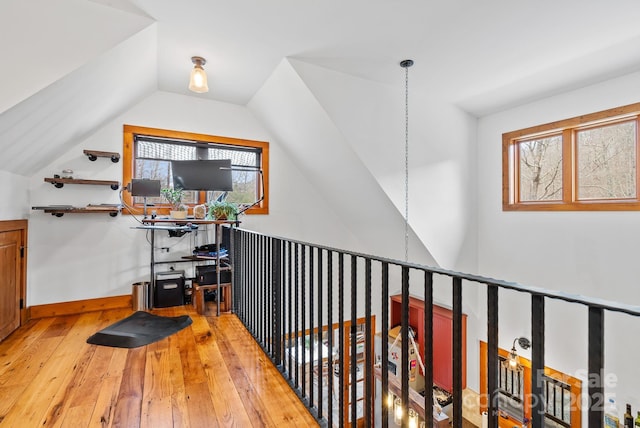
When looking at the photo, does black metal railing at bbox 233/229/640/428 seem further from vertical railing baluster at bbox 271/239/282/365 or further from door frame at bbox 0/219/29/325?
door frame at bbox 0/219/29/325

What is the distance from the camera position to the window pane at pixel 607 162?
3131 mm

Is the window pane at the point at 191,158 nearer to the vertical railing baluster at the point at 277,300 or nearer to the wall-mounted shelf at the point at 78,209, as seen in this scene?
the wall-mounted shelf at the point at 78,209

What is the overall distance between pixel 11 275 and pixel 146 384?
1.94m

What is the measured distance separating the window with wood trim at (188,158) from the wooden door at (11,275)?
0.97 m

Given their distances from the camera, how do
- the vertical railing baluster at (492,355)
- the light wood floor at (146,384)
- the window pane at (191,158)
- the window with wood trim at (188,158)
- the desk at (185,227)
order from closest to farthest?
the vertical railing baluster at (492,355), the light wood floor at (146,384), the desk at (185,227), the window with wood trim at (188,158), the window pane at (191,158)

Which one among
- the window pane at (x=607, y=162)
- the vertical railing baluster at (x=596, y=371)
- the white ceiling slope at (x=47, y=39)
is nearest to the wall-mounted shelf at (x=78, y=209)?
the white ceiling slope at (x=47, y=39)

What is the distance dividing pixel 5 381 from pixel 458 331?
102 inches


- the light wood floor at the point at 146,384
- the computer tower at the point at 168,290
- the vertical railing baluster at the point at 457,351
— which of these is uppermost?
the vertical railing baluster at the point at 457,351

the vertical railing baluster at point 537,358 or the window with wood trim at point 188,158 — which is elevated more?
the window with wood trim at point 188,158

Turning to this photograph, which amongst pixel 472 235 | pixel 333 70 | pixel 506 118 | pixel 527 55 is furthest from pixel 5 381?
pixel 506 118

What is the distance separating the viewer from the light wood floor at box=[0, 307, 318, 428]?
1.56 m


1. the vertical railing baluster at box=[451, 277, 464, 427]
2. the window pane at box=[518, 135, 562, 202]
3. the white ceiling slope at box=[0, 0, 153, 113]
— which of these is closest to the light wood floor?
the vertical railing baluster at box=[451, 277, 464, 427]

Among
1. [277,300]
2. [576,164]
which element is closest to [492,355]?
[277,300]

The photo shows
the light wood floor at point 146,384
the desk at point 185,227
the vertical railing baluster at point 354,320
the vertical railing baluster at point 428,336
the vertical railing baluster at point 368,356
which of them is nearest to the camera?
the vertical railing baluster at point 428,336
